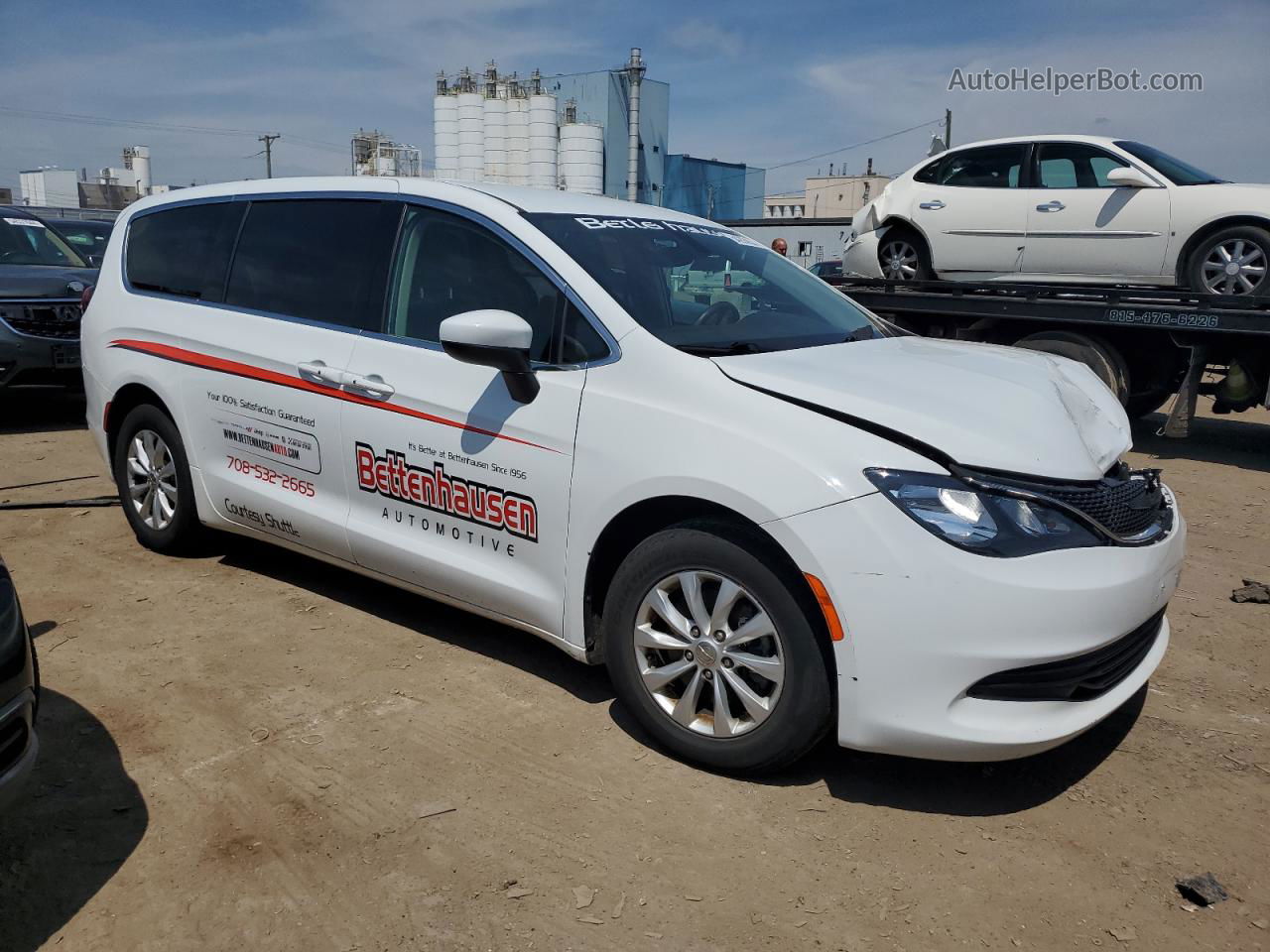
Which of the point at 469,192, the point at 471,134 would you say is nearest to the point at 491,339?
the point at 469,192

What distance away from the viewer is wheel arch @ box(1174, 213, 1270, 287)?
8055mm

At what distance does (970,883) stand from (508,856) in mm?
1198

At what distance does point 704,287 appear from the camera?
150 inches

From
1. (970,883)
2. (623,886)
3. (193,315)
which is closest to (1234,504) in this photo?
(970,883)

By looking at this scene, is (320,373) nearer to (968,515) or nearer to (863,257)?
(968,515)

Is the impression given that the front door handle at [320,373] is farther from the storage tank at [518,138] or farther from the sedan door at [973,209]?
the storage tank at [518,138]

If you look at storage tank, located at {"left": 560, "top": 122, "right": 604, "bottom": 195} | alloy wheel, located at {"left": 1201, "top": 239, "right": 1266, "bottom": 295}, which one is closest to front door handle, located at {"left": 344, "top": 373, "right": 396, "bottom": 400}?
alloy wheel, located at {"left": 1201, "top": 239, "right": 1266, "bottom": 295}

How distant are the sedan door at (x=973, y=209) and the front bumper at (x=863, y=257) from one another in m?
0.54

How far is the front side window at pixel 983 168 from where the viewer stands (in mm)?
9164

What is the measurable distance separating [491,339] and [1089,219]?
7.29 m

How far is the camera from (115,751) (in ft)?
10.6

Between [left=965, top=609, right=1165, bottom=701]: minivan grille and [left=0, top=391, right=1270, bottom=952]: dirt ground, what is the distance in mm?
393

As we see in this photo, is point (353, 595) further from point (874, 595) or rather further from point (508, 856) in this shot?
point (874, 595)

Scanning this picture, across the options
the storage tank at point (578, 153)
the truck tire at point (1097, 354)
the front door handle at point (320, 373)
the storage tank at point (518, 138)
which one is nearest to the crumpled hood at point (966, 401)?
the front door handle at point (320, 373)
